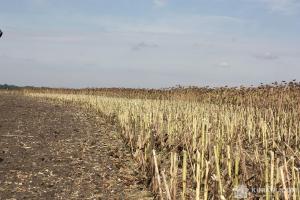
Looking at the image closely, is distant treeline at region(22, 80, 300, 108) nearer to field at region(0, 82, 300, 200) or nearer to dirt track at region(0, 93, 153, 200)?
field at region(0, 82, 300, 200)

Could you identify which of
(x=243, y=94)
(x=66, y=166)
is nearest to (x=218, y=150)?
(x=66, y=166)

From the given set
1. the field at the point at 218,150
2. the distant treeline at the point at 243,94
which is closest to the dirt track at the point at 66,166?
the field at the point at 218,150

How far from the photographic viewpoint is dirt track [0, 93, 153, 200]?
7.51 meters

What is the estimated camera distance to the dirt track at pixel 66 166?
7511mm

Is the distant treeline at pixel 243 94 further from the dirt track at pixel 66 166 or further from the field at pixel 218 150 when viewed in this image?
the dirt track at pixel 66 166

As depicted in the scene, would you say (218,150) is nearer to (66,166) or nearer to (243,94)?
(66,166)

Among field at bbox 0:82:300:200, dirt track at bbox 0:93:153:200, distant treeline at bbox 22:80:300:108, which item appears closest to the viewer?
field at bbox 0:82:300:200

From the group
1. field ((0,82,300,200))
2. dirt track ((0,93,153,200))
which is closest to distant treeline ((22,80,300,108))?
field ((0,82,300,200))

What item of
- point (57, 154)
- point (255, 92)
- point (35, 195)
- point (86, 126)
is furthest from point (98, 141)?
point (255, 92)

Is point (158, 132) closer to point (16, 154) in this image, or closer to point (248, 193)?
point (16, 154)

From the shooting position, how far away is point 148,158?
27.4ft

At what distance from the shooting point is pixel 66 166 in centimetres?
915

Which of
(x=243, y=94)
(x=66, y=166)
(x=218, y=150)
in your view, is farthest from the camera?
(x=243, y=94)

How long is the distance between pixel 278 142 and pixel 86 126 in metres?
8.05
